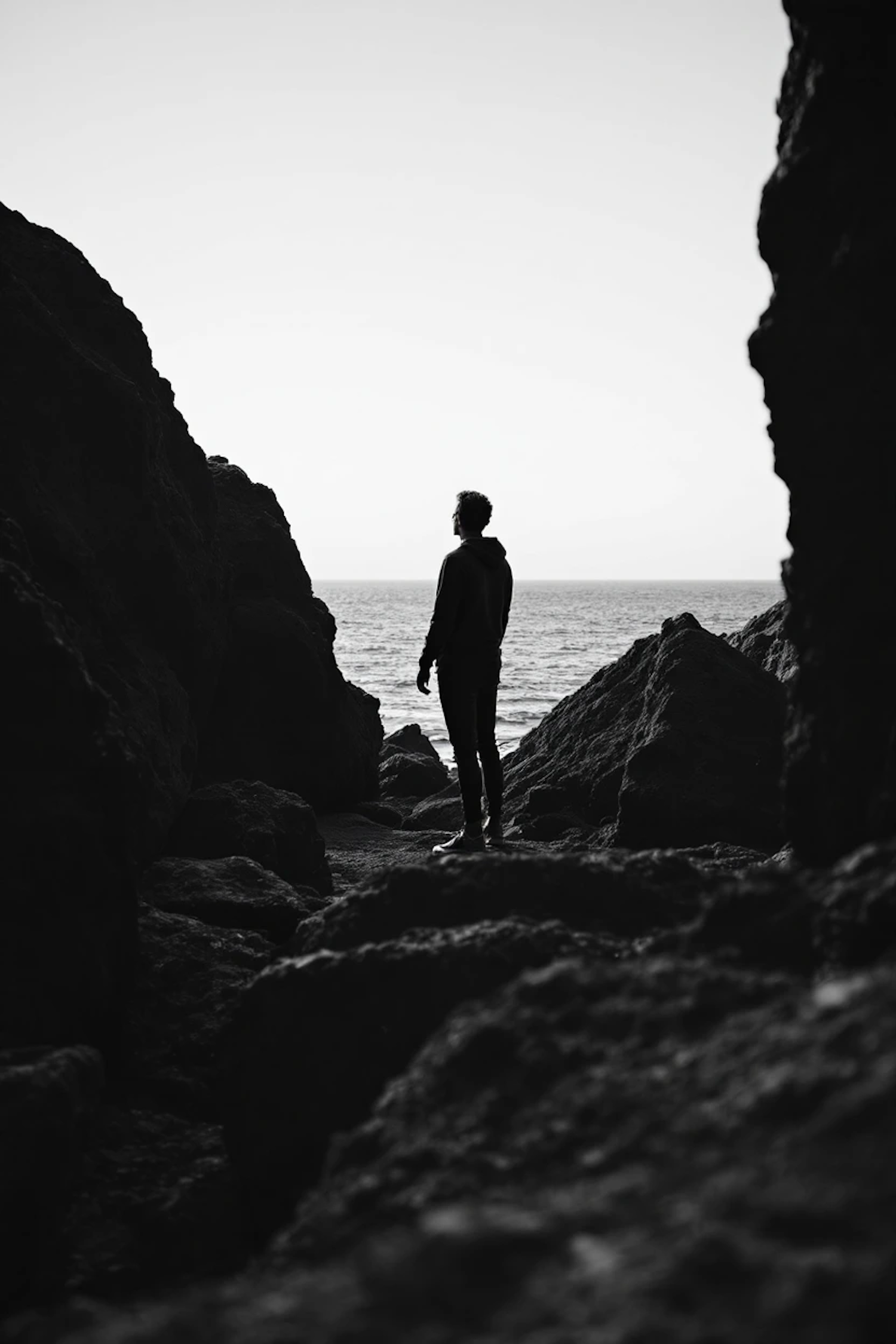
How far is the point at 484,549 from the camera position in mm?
7191

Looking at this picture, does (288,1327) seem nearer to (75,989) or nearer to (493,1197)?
(493,1197)

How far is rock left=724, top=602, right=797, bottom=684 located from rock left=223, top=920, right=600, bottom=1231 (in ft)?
21.1

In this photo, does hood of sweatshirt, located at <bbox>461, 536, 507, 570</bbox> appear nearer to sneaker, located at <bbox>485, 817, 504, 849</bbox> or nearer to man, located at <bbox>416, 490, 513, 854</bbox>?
man, located at <bbox>416, 490, 513, 854</bbox>

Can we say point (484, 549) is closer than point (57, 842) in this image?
No

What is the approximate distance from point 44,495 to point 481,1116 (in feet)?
19.8

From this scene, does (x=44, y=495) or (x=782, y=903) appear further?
(x=44, y=495)

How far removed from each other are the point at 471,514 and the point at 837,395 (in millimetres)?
3472

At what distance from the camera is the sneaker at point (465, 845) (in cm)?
718

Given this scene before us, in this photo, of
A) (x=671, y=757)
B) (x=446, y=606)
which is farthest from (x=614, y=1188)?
(x=671, y=757)

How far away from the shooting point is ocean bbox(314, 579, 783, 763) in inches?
1058

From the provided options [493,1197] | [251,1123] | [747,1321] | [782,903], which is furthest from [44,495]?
[747,1321]

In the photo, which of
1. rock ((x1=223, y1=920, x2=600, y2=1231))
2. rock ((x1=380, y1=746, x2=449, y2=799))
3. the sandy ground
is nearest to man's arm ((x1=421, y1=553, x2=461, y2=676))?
the sandy ground

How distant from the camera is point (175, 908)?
19.2 feet

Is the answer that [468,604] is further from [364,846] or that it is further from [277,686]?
[277,686]
